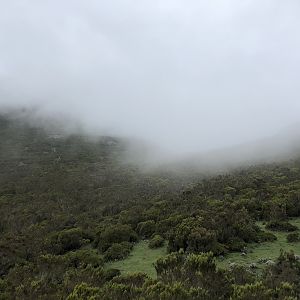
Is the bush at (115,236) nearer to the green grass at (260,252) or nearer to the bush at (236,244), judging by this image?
the bush at (236,244)

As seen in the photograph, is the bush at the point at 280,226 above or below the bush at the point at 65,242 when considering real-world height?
above

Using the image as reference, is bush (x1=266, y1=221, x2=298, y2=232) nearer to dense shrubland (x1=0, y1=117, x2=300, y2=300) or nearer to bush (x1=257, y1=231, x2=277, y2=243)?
dense shrubland (x1=0, y1=117, x2=300, y2=300)

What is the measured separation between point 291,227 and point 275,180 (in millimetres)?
9643

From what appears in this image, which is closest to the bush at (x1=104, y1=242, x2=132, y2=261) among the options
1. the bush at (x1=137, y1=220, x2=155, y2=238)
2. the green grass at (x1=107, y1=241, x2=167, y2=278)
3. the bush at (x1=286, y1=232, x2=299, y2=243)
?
the green grass at (x1=107, y1=241, x2=167, y2=278)

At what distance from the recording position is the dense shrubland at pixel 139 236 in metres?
8.00

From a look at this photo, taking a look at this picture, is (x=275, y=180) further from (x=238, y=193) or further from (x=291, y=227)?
(x=291, y=227)

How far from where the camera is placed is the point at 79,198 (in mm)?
29047

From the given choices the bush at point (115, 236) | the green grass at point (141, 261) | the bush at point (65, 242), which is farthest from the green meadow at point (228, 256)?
the bush at point (65, 242)

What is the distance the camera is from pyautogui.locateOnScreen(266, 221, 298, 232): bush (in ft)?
43.4

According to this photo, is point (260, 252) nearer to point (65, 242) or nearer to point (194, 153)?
point (65, 242)

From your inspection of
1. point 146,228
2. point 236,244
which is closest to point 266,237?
point 236,244

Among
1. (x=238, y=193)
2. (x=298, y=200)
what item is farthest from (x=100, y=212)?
(x=298, y=200)

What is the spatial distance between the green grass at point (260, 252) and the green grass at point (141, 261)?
6.26 ft

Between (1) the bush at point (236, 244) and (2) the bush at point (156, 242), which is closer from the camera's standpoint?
(1) the bush at point (236, 244)
